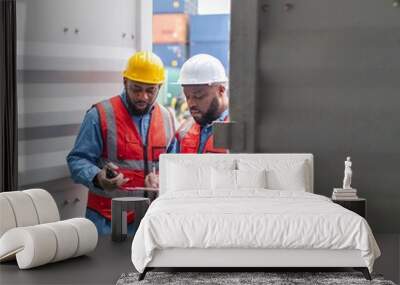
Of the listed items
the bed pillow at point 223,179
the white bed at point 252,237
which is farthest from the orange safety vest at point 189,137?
the white bed at point 252,237

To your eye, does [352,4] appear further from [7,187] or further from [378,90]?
[7,187]

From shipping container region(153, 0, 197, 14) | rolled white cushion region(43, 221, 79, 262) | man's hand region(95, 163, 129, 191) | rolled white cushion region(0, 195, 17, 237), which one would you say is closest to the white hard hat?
shipping container region(153, 0, 197, 14)

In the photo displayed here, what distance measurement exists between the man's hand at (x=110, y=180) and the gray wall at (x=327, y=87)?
1.35 meters

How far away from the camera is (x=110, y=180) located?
27.6 feet

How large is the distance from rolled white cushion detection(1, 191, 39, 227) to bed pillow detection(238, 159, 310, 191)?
6.86 feet

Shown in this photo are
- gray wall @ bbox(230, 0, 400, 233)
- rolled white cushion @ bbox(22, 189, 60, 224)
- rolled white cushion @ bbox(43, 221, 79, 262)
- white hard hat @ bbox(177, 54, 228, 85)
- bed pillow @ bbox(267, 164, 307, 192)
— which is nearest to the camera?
rolled white cushion @ bbox(43, 221, 79, 262)

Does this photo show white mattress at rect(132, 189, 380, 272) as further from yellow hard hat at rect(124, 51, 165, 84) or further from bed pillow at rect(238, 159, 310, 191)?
yellow hard hat at rect(124, 51, 165, 84)

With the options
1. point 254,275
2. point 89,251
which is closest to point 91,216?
point 89,251

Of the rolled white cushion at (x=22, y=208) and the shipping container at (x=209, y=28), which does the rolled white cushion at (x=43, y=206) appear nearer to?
the rolled white cushion at (x=22, y=208)

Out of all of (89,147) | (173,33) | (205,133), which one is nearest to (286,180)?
(205,133)

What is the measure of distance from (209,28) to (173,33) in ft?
1.24

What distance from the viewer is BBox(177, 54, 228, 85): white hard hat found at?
27.3 ft

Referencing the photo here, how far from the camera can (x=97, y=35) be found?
8.43 meters

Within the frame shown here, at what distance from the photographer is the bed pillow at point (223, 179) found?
295 inches
